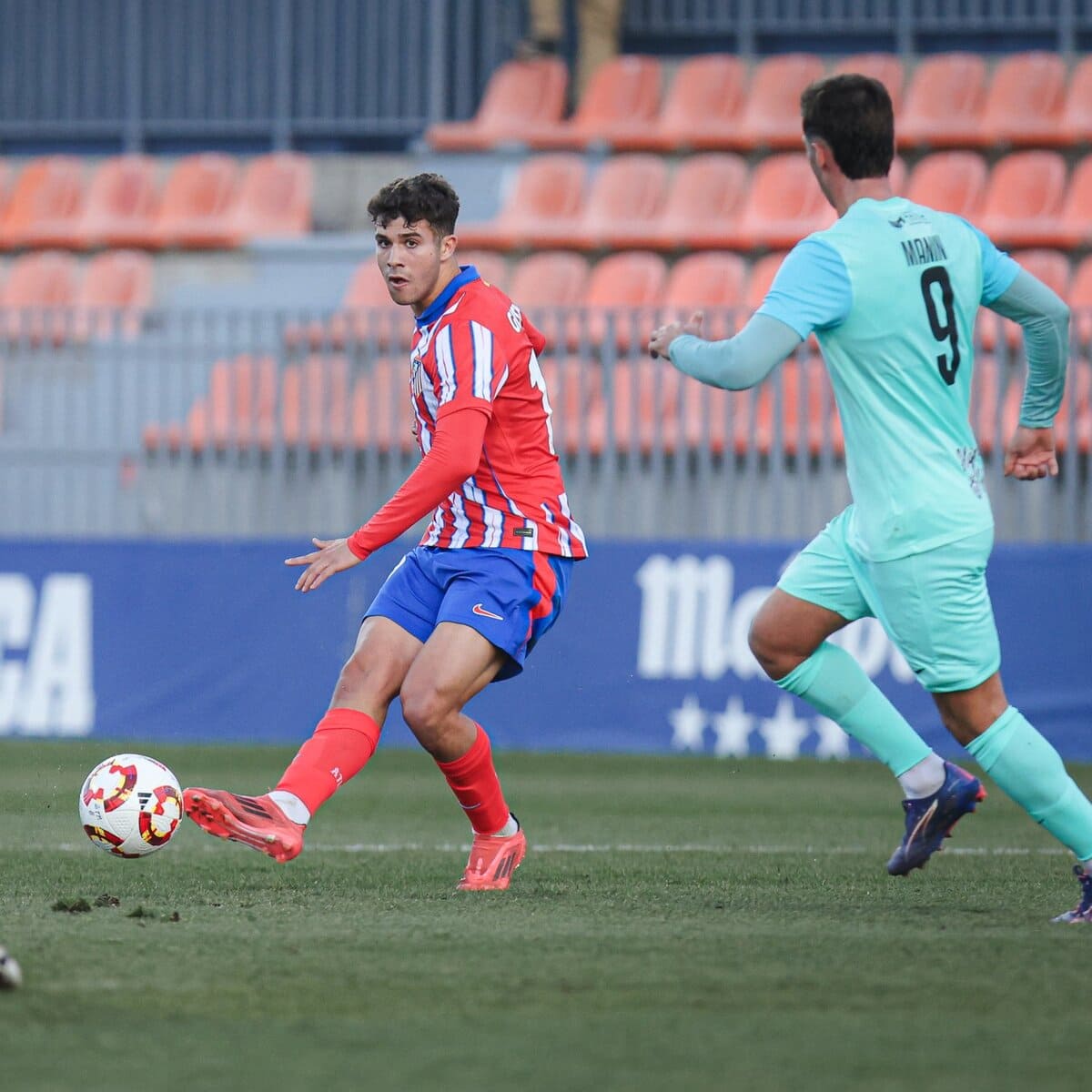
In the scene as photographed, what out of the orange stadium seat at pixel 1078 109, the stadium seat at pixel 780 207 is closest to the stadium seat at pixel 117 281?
the stadium seat at pixel 780 207

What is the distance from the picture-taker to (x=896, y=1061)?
3.21 m

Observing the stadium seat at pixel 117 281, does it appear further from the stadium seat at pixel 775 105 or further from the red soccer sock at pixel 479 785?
the red soccer sock at pixel 479 785

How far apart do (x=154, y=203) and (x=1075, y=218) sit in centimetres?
761

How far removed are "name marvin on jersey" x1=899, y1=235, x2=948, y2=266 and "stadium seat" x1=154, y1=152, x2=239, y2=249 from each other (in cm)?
1132

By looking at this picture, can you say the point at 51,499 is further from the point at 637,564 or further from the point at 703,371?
the point at 703,371

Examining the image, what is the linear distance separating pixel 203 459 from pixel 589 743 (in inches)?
110

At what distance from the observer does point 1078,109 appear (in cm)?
1403

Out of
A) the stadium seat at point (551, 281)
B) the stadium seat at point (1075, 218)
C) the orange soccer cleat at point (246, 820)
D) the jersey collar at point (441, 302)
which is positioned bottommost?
the orange soccer cleat at point (246, 820)

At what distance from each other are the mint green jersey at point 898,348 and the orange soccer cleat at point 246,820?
160 centimetres

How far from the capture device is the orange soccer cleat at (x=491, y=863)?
5.51 m

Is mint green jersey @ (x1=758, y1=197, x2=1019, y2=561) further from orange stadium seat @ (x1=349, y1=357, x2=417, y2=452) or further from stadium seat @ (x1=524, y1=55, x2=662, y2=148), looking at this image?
stadium seat @ (x1=524, y1=55, x2=662, y2=148)

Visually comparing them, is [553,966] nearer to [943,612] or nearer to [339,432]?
[943,612]

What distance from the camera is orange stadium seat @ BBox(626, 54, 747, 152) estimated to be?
14758 millimetres

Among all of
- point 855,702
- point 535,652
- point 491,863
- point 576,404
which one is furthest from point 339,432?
point 855,702
